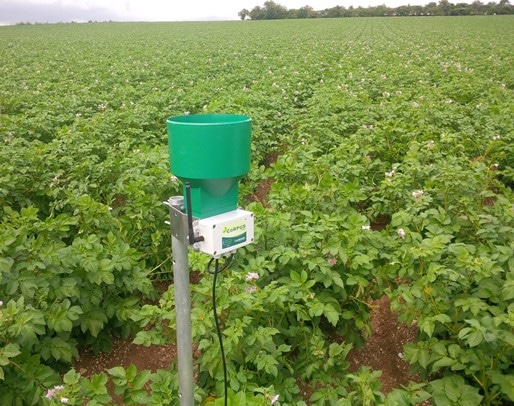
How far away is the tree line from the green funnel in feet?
265

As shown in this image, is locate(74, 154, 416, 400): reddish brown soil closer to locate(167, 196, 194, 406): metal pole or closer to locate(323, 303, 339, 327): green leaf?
locate(323, 303, 339, 327): green leaf

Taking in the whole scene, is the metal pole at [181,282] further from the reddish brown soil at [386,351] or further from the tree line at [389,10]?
the tree line at [389,10]

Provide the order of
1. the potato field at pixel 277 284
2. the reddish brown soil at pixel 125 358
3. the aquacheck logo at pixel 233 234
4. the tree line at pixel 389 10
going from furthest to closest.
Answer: the tree line at pixel 389 10
the reddish brown soil at pixel 125 358
the potato field at pixel 277 284
the aquacheck logo at pixel 233 234

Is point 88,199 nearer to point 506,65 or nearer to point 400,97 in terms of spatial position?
point 400,97

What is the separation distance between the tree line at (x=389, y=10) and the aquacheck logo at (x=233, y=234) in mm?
80643

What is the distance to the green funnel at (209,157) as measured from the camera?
1.18 m

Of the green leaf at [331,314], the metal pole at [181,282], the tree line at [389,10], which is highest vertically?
the tree line at [389,10]

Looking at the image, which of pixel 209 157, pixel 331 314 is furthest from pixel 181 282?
pixel 331 314

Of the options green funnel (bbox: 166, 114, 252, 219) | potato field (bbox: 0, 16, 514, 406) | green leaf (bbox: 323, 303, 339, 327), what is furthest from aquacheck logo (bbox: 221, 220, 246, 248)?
green leaf (bbox: 323, 303, 339, 327)

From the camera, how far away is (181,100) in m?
7.75

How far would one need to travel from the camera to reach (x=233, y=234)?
133cm

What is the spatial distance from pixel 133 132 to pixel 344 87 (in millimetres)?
5043

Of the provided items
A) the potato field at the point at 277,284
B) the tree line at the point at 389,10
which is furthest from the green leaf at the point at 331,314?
the tree line at the point at 389,10

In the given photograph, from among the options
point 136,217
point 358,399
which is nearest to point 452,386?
point 358,399
